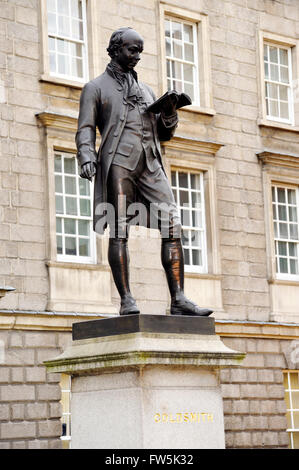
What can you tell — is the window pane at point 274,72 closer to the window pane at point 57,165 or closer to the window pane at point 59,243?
the window pane at point 57,165

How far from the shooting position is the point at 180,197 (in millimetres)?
24094

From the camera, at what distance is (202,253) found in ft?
79.7

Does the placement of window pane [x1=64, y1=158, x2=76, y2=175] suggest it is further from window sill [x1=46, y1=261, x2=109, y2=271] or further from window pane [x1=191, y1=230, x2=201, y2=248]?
window pane [x1=191, y1=230, x2=201, y2=248]

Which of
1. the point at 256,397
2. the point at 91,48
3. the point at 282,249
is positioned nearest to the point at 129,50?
the point at 91,48

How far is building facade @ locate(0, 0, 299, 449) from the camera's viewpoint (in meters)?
21.0

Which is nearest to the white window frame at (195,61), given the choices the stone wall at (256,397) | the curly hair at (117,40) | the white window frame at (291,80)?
the white window frame at (291,80)

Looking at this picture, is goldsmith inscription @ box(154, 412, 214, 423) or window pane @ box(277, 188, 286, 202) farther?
window pane @ box(277, 188, 286, 202)

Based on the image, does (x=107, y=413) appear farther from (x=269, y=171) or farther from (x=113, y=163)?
(x=269, y=171)

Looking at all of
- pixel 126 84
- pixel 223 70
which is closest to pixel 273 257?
pixel 223 70

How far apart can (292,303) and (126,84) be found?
15067mm

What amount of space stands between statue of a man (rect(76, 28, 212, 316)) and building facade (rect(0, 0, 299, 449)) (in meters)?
9.73

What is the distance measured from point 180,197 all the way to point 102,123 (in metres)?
12.7

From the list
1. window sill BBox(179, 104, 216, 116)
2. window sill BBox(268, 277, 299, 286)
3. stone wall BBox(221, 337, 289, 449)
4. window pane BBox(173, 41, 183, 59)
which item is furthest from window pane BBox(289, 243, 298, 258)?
window pane BBox(173, 41, 183, 59)

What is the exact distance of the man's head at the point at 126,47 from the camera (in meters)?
11.3
